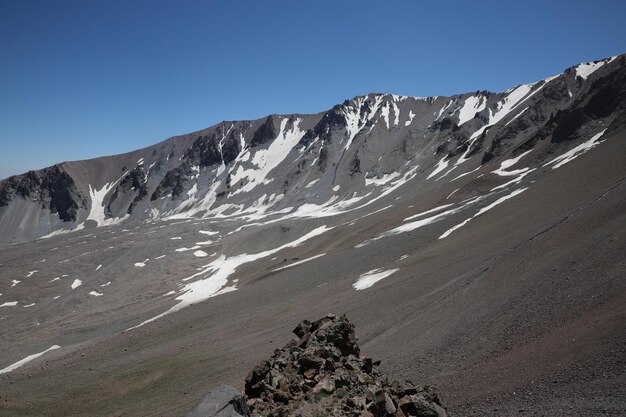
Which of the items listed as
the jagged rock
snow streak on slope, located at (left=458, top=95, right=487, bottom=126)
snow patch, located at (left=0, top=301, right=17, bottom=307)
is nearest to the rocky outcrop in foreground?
the jagged rock

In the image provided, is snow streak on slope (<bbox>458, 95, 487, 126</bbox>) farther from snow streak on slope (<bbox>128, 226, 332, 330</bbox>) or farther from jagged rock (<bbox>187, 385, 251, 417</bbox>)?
jagged rock (<bbox>187, 385, 251, 417</bbox>)

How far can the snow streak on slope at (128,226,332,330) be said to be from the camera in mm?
60125

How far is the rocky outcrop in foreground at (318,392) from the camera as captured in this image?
1386cm

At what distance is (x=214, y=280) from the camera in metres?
71.9

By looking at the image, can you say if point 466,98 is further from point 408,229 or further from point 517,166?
point 408,229

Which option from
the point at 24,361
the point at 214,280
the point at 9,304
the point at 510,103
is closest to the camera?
the point at 24,361

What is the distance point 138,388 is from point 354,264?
29237mm

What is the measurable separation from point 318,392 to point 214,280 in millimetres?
58250

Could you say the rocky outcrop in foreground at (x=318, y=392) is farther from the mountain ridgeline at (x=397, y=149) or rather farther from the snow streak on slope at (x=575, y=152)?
the mountain ridgeline at (x=397, y=149)

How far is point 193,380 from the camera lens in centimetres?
2912

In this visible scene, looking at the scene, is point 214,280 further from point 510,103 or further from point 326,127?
point 326,127

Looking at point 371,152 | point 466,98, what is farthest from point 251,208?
point 466,98

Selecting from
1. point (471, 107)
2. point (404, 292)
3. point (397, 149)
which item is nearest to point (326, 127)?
point (397, 149)

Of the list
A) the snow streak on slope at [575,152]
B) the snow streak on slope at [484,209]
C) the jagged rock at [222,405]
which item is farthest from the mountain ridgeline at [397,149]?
the jagged rock at [222,405]
